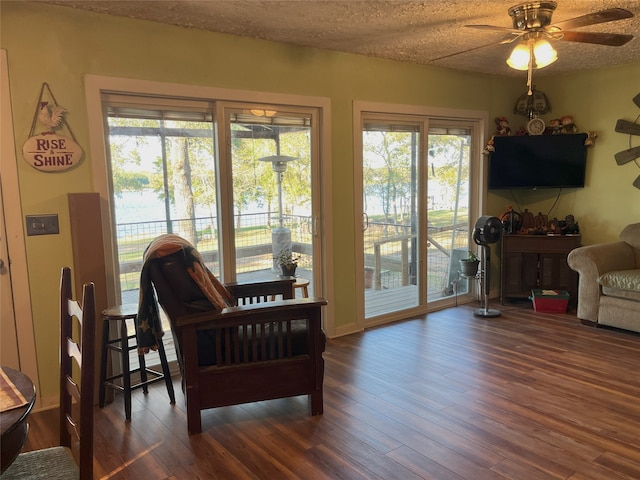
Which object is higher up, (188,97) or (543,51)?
(543,51)

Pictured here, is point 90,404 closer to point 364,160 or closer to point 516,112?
point 364,160

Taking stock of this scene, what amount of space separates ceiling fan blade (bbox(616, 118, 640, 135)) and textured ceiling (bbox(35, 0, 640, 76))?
31.9 inches

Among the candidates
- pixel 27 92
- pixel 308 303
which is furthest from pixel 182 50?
pixel 308 303

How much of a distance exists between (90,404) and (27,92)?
214 centimetres

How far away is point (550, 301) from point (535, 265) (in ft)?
1.38

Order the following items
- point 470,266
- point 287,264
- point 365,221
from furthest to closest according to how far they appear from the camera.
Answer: point 470,266
point 365,221
point 287,264

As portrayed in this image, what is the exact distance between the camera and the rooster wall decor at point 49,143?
110 inches

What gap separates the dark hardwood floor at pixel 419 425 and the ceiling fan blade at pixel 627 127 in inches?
82.8

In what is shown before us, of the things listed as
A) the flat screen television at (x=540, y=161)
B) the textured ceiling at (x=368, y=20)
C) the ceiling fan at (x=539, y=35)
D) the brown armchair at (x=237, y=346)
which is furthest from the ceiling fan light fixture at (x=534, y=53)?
the flat screen television at (x=540, y=161)

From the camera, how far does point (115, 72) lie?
3.01m

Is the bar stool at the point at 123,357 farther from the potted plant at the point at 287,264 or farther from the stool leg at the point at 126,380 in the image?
the potted plant at the point at 287,264

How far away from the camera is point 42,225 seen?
9.41 ft

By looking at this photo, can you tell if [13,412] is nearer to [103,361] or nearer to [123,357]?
[123,357]

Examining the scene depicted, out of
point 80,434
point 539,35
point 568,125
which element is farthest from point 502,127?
point 80,434
